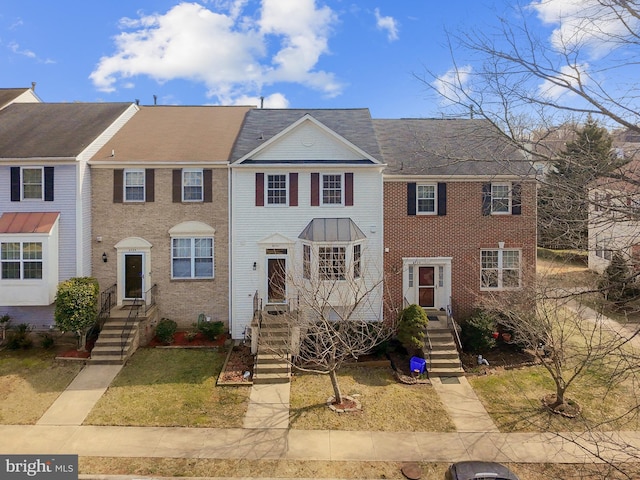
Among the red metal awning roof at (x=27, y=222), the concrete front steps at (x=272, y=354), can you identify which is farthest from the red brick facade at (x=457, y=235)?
the red metal awning roof at (x=27, y=222)

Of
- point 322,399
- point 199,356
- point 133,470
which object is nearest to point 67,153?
point 199,356

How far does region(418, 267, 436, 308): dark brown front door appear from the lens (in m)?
16.9

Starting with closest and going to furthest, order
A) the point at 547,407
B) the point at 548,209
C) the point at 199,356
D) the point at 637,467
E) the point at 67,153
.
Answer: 1. the point at 548,209
2. the point at 637,467
3. the point at 547,407
4. the point at 199,356
5. the point at 67,153

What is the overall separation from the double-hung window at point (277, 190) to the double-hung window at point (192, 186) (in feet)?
9.32

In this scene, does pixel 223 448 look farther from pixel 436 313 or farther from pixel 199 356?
pixel 436 313

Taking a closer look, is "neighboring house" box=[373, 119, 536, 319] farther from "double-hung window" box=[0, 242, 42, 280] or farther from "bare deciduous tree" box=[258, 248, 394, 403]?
"double-hung window" box=[0, 242, 42, 280]

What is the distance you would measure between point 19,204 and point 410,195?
Answer: 51.4 feet

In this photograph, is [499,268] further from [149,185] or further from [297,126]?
[149,185]

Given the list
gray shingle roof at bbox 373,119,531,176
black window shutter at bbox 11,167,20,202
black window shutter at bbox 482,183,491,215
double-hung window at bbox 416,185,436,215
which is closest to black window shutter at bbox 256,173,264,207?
gray shingle roof at bbox 373,119,531,176

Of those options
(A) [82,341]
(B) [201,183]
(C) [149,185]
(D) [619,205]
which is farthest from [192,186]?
(D) [619,205]

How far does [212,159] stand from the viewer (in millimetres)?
16672

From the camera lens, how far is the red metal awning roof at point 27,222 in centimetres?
1525

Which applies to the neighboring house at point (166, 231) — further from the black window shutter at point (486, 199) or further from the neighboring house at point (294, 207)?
the black window shutter at point (486, 199)

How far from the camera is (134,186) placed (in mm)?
16672
